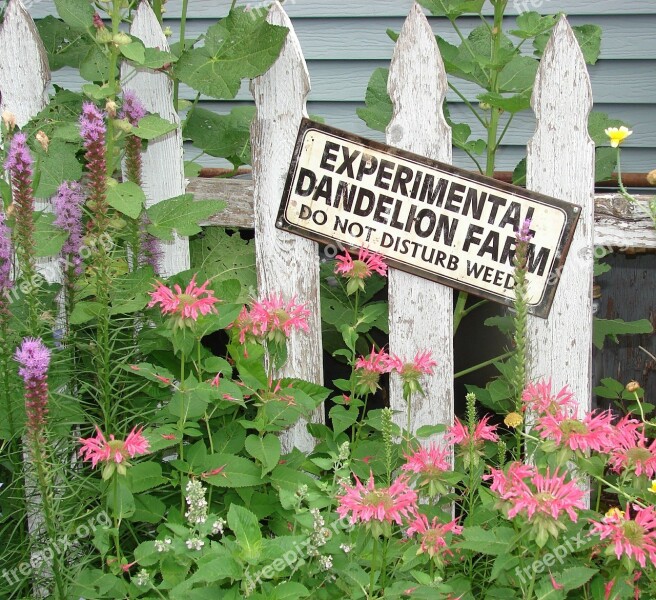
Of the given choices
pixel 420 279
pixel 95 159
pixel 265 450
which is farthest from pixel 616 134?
pixel 95 159

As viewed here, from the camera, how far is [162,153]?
2.77 m

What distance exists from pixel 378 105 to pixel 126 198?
0.83 m

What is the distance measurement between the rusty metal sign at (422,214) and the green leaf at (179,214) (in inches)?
9.5

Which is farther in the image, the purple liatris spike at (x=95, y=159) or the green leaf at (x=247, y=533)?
the purple liatris spike at (x=95, y=159)

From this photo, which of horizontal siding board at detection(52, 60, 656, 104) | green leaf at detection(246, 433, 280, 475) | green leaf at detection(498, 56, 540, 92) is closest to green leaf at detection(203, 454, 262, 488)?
green leaf at detection(246, 433, 280, 475)

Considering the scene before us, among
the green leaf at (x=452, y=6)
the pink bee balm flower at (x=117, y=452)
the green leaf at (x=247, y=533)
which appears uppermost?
the green leaf at (x=452, y=6)

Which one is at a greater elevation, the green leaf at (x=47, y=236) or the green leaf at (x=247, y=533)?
the green leaf at (x=47, y=236)

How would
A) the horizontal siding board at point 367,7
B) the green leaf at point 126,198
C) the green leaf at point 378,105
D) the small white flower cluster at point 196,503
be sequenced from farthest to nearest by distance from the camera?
the horizontal siding board at point 367,7, the green leaf at point 378,105, the green leaf at point 126,198, the small white flower cluster at point 196,503

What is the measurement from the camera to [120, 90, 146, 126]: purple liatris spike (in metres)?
2.49

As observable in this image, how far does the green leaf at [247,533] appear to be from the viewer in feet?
5.94

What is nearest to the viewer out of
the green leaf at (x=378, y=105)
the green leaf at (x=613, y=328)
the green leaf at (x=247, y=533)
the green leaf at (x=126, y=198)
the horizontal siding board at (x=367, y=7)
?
the green leaf at (x=247, y=533)

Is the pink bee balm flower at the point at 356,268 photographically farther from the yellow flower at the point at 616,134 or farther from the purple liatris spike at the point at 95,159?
the yellow flower at the point at 616,134

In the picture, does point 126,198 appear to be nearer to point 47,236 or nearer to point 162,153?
point 47,236

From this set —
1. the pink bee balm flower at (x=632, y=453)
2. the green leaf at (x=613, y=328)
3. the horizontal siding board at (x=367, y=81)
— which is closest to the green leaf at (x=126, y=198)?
the pink bee balm flower at (x=632, y=453)
